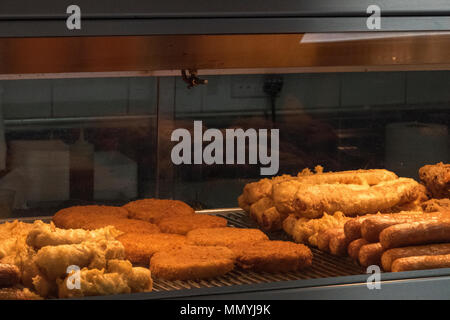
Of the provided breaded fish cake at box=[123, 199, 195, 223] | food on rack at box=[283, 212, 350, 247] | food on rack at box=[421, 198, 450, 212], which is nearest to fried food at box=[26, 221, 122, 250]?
breaded fish cake at box=[123, 199, 195, 223]

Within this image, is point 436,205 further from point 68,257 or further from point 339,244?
point 68,257

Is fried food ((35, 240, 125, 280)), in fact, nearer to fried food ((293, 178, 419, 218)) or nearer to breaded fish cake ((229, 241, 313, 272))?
breaded fish cake ((229, 241, 313, 272))

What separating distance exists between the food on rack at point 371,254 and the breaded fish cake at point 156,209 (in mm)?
800

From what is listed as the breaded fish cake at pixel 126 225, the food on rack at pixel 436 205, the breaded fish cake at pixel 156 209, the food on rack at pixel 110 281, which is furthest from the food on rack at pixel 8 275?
the food on rack at pixel 436 205

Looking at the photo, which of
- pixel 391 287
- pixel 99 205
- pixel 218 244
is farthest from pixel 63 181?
pixel 391 287

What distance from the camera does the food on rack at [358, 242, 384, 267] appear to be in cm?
227

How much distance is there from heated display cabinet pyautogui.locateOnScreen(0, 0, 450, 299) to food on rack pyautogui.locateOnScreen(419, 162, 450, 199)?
42cm

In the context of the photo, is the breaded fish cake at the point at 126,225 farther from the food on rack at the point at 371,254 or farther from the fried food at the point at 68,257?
the food on rack at the point at 371,254

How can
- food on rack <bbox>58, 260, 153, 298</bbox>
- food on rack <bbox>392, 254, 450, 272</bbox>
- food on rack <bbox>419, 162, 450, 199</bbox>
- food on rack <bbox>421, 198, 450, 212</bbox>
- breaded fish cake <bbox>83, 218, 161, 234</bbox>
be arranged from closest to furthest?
food on rack <bbox>58, 260, 153, 298</bbox>, food on rack <bbox>392, 254, 450, 272</bbox>, breaded fish cake <bbox>83, 218, 161, 234</bbox>, food on rack <bbox>421, 198, 450, 212</bbox>, food on rack <bbox>419, 162, 450, 199</bbox>

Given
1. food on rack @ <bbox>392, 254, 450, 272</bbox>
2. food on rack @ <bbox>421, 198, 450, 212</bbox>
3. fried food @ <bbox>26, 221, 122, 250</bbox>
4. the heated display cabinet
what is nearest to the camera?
the heated display cabinet

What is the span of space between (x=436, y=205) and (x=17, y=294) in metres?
1.60

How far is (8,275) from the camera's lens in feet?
6.25

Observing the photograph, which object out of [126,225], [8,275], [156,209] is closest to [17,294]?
[8,275]

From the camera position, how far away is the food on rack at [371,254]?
7.43 ft
